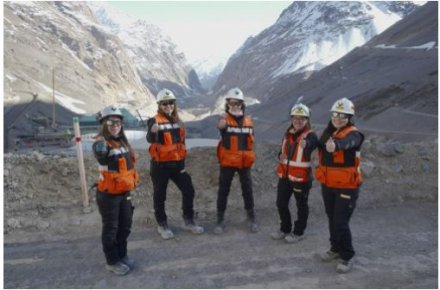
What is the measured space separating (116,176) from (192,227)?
1903 millimetres

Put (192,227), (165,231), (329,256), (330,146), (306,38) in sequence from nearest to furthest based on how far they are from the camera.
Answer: (330,146) < (329,256) < (165,231) < (192,227) < (306,38)

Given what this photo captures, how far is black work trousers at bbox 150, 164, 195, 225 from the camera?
6677 mm

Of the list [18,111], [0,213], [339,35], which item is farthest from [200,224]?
[339,35]

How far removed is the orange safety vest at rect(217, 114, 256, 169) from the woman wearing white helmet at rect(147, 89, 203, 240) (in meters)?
0.62

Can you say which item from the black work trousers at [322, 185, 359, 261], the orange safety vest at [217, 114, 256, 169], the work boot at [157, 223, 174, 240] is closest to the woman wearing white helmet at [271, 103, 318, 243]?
the black work trousers at [322, 185, 359, 261]

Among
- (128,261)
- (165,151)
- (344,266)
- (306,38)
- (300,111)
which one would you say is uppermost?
(306,38)

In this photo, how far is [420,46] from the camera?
153 ft

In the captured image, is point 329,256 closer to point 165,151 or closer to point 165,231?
point 165,231

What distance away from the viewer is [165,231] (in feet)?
22.4

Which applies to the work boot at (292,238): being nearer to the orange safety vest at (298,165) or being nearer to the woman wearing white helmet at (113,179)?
the orange safety vest at (298,165)

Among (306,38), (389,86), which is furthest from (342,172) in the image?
(306,38)

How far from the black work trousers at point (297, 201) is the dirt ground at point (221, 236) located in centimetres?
28

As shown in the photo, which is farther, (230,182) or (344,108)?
(230,182)

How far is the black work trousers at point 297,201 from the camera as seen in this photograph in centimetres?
630
